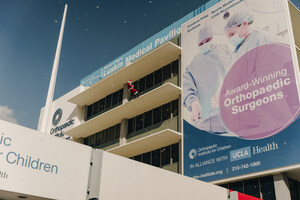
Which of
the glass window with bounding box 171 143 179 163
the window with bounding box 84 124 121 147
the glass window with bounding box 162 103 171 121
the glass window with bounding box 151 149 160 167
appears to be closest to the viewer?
the glass window with bounding box 171 143 179 163

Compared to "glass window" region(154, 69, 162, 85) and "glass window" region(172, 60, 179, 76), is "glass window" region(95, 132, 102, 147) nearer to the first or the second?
"glass window" region(154, 69, 162, 85)

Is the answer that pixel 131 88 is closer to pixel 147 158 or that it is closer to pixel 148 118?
pixel 148 118

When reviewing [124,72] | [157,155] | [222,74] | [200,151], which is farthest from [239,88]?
[124,72]

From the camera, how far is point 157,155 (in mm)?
22375

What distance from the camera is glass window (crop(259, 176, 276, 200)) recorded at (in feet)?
50.1

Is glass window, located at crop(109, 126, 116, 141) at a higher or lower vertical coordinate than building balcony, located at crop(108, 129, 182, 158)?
higher

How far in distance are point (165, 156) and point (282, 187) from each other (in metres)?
8.27

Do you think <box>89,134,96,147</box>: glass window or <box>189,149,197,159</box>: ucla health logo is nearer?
<box>189,149,197,159</box>: ucla health logo

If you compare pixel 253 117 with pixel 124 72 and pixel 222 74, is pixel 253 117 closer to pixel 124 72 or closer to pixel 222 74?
pixel 222 74

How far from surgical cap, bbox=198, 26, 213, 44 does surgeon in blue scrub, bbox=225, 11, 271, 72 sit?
1.25 metres

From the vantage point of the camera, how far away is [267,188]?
1545 cm

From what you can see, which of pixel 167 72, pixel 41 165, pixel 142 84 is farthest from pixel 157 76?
pixel 41 165

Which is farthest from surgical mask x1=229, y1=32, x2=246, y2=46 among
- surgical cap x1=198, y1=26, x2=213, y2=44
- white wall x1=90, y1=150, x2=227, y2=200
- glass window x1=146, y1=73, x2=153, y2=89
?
white wall x1=90, y1=150, x2=227, y2=200

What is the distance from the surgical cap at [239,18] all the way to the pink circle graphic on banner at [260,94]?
80.1 inches
